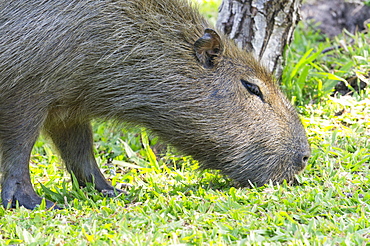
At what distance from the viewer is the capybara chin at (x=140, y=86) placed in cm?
419

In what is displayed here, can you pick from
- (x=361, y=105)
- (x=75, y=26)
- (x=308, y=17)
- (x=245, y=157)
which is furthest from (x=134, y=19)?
(x=308, y=17)

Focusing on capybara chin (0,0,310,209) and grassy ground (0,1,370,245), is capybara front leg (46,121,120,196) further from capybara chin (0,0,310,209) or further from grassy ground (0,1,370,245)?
capybara chin (0,0,310,209)

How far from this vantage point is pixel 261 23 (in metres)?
6.31

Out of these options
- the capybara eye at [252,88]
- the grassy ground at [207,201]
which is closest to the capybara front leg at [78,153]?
the grassy ground at [207,201]

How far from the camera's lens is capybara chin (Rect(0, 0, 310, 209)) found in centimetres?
419

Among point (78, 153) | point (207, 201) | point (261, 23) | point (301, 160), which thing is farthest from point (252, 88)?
point (261, 23)

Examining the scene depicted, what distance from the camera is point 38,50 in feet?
13.6

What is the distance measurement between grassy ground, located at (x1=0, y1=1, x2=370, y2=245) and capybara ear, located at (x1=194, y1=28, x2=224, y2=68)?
2.79 feet

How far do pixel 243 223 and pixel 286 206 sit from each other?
18.8 inches

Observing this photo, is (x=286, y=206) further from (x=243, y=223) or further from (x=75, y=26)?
(x=75, y=26)

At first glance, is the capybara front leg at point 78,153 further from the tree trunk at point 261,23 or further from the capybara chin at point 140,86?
the tree trunk at point 261,23

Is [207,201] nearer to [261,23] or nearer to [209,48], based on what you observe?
[209,48]

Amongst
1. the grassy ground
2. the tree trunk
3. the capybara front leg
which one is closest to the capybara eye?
the grassy ground

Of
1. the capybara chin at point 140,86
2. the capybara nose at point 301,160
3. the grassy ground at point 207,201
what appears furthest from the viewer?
the capybara nose at point 301,160
